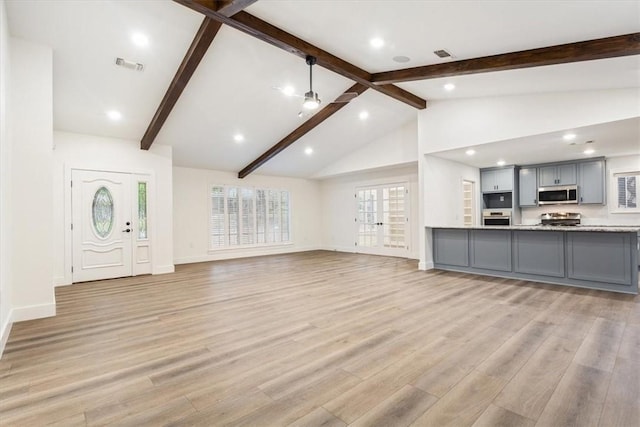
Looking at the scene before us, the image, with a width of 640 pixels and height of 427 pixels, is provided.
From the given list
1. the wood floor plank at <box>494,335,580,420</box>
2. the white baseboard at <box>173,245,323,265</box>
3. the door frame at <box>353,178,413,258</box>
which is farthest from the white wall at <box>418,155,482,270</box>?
the white baseboard at <box>173,245,323,265</box>

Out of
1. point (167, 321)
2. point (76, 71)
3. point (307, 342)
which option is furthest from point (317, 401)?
point (76, 71)

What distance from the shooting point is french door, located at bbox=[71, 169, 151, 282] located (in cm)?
580

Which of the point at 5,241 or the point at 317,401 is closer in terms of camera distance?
the point at 317,401

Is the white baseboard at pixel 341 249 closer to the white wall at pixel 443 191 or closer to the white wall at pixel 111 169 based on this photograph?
the white wall at pixel 443 191

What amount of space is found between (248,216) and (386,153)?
4.32 meters

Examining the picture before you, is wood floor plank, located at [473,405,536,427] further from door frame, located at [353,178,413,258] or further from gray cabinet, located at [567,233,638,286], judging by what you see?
door frame, located at [353,178,413,258]

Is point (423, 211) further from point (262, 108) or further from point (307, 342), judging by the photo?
point (307, 342)

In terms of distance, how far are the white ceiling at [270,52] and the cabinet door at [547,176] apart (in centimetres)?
138

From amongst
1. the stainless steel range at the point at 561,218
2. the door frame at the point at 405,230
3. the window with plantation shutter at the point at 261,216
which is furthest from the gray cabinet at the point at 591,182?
the window with plantation shutter at the point at 261,216

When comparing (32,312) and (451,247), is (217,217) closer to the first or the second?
(32,312)

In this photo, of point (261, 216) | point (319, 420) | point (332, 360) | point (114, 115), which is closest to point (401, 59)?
point (332, 360)

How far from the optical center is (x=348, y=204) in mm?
10172

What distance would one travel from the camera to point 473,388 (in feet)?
6.91

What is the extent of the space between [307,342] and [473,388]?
4.59 ft
